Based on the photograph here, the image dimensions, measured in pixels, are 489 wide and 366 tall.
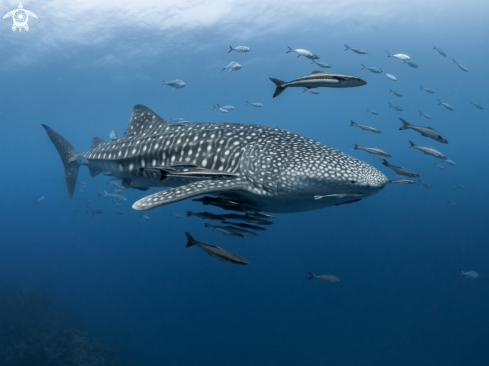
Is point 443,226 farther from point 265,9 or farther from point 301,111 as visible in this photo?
point 301,111

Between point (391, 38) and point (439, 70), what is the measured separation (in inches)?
1192

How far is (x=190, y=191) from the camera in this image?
3.36 meters

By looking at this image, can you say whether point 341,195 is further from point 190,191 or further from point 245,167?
point 190,191

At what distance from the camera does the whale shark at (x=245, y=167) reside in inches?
127

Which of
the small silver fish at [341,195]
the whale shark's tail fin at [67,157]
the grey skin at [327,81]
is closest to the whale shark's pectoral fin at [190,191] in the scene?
the small silver fish at [341,195]

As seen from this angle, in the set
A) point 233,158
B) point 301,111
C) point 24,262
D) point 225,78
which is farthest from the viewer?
point 301,111

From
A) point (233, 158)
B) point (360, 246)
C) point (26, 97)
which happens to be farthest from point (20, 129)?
point (233, 158)

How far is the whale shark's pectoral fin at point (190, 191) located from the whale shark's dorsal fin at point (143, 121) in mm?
2818

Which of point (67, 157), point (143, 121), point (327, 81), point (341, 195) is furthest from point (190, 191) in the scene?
point (67, 157)

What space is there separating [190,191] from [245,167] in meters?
0.84

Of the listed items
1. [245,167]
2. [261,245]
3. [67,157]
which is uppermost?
[245,167]

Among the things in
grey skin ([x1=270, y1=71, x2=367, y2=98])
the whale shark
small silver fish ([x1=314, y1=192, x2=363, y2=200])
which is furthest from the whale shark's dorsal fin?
small silver fish ([x1=314, y1=192, x2=363, y2=200])

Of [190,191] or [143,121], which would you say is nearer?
[190,191]

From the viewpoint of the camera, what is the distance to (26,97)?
34.7 metres
